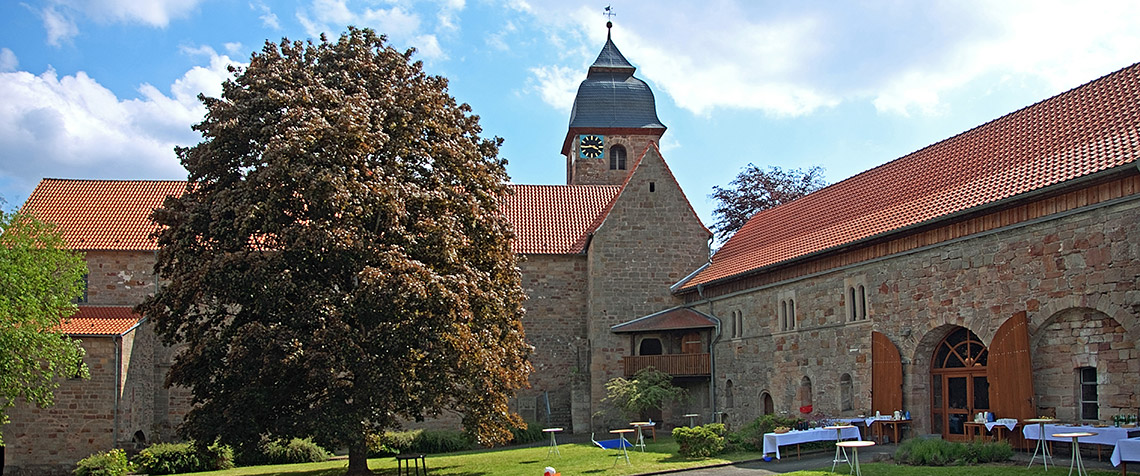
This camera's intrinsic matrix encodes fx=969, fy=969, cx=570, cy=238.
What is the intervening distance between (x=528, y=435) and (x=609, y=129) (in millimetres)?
22519

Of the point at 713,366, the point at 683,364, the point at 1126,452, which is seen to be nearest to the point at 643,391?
the point at 683,364

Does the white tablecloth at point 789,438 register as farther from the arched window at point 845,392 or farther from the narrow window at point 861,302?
the narrow window at point 861,302

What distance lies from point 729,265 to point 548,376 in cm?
836

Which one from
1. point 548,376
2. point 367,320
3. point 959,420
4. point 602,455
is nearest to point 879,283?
point 959,420

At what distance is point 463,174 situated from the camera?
72.5 ft

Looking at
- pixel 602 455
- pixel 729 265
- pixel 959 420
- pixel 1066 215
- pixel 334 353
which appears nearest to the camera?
pixel 1066 215

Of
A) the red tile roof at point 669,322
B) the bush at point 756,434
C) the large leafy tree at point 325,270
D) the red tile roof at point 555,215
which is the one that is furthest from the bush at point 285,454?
the bush at point 756,434

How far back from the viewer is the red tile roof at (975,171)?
18.1 metres

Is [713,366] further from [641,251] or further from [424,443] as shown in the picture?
[424,443]

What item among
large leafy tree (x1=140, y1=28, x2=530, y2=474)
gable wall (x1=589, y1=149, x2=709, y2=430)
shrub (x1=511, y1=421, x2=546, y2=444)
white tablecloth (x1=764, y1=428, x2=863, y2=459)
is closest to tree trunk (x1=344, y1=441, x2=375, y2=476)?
large leafy tree (x1=140, y1=28, x2=530, y2=474)

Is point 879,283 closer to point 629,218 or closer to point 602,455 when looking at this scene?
point 602,455

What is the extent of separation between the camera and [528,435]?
3138 centimetres

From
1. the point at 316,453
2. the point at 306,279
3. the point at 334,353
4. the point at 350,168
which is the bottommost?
the point at 316,453

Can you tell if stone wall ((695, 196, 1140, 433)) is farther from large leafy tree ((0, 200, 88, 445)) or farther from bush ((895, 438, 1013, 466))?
large leafy tree ((0, 200, 88, 445))
